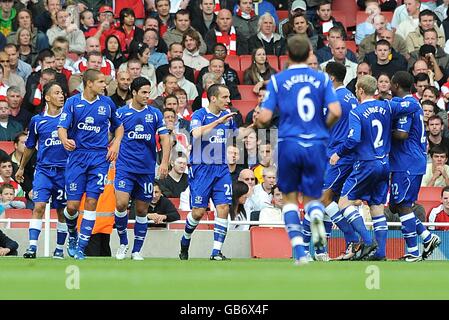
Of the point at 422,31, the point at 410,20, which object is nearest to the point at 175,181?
the point at 422,31

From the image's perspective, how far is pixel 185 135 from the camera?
2338 cm

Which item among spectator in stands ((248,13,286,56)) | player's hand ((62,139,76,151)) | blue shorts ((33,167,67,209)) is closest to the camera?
player's hand ((62,139,76,151))

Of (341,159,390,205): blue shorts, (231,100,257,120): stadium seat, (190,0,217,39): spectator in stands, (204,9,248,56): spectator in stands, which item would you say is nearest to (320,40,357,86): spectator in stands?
(231,100,257,120): stadium seat

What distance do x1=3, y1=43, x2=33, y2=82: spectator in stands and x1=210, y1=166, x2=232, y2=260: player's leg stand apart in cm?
760

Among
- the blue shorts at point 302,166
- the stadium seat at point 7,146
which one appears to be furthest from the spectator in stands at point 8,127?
the blue shorts at point 302,166

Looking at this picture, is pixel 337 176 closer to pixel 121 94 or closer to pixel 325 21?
pixel 121 94

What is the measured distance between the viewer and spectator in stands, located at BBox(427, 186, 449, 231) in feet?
69.1

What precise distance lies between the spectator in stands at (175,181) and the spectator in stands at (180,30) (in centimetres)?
423

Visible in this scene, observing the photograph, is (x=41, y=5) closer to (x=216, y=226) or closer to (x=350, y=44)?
(x=350, y=44)

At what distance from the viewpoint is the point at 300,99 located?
14.2 metres

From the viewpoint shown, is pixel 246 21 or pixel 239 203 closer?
pixel 239 203

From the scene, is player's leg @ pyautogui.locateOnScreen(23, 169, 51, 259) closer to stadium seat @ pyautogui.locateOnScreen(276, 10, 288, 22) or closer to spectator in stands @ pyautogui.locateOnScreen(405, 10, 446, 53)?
spectator in stands @ pyautogui.locateOnScreen(405, 10, 446, 53)

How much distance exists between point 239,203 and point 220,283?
301 inches

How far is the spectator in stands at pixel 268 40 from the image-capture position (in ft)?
86.7
